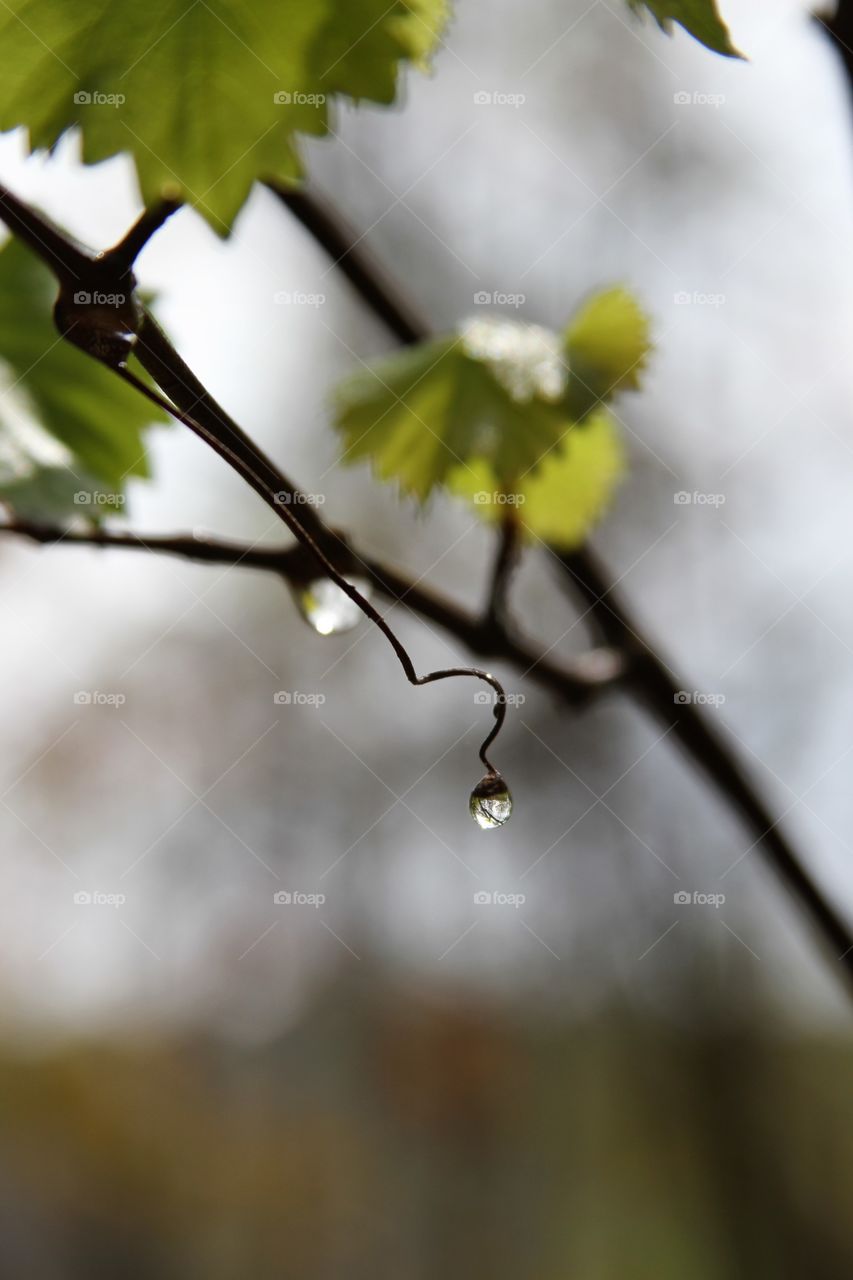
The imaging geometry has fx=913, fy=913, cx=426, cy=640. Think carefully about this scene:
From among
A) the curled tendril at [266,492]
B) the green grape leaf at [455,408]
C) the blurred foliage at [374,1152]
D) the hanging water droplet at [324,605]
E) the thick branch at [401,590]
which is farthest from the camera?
the blurred foliage at [374,1152]

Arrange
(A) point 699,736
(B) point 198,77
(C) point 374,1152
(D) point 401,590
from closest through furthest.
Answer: (B) point 198,77 → (D) point 401,590 → (A) point 699,736 → (C) point 374,1152

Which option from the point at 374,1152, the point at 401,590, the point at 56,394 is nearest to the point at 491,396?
the point at 401,590

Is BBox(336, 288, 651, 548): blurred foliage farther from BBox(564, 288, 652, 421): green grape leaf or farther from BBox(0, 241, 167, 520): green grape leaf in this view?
Result: BBox(0, 241, 167, 520): green grape leaf

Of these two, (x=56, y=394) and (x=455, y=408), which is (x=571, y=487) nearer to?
(x=455, y=408)

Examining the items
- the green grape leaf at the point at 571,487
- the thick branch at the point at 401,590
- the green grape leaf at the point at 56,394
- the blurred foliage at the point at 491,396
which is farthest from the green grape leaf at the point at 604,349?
the green grape leaf at the point at 56,394

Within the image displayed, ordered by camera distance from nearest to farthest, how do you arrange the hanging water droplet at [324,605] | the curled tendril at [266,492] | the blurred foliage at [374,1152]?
1. the curled tendril at [266,492]
2. the hanging water droplet at [324,605]
3. the blurred foliage at [374,1152]

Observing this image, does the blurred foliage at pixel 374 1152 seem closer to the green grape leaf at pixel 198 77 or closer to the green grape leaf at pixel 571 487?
the green grape leaf at pixel 571 487

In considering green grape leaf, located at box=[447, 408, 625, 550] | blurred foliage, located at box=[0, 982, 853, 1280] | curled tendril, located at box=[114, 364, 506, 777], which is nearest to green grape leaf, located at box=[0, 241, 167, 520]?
green grape leaf, located at box=[447, 408, 625, 550]
